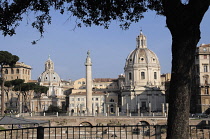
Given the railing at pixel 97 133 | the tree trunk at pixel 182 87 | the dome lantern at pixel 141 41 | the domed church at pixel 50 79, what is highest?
the dome lantern at pixel 141 41

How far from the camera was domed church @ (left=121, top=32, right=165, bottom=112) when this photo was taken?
71.2m

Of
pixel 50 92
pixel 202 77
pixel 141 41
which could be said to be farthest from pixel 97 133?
pixel 50 92

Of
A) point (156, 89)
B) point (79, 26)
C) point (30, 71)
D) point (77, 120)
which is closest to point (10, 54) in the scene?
point (77, 120)

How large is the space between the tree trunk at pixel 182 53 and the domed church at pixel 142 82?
6296 centimetres

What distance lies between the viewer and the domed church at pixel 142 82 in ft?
234

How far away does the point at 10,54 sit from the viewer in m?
47.3

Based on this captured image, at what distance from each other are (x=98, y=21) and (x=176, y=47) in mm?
3160

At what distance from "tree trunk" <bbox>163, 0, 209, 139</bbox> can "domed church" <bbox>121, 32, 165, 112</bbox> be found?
207 feet

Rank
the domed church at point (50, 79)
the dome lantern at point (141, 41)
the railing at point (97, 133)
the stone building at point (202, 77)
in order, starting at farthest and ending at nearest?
1. the domed church at point (50, 79)
2. the dome lantern at point (141, 41)
3. the stone building at point (202, 77)
4. the railing at point (97, 133)

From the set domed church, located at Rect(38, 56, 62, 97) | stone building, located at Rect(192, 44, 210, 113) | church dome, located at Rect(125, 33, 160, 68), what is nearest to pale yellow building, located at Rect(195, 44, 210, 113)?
stone building, located at Rect(192, 44, 210, 113)

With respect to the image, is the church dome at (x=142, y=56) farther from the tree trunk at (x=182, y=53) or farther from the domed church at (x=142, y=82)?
the tree trunk at (x=182, y=53)

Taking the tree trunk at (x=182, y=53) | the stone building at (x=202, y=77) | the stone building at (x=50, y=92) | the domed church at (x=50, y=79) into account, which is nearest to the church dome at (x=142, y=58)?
the stone building at (x=202, y=77)

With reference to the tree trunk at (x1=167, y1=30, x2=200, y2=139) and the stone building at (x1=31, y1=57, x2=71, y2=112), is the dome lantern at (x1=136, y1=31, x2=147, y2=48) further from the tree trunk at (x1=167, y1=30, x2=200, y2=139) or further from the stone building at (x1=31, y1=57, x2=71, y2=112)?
the tree trunk at (x1=167, y1=30, x2=200, y2=139)

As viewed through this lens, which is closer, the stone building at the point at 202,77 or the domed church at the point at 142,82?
the stone building at the point at 202,77
